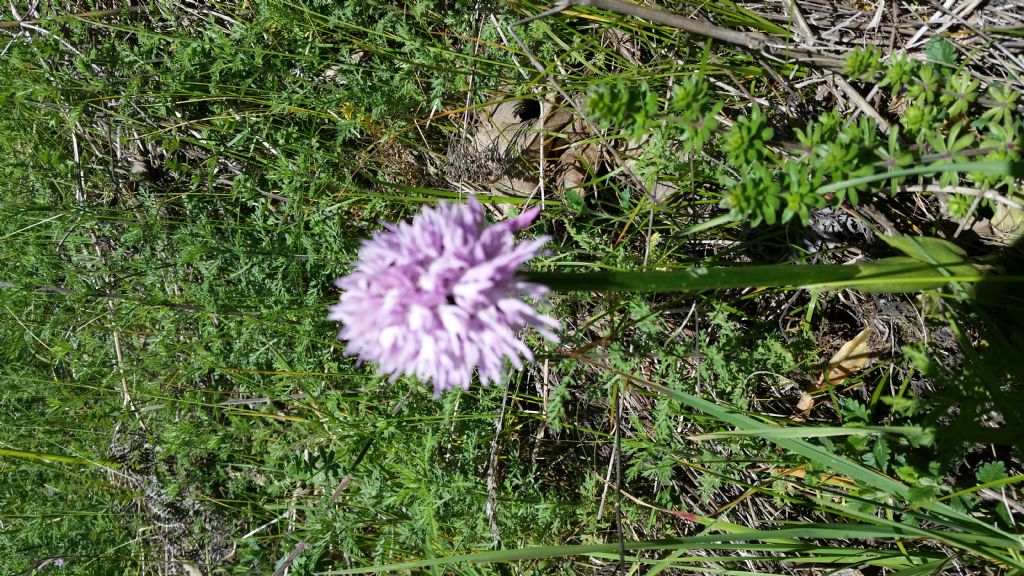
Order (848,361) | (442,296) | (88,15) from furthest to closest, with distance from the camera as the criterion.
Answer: (88,15), (848,361), (442,296)

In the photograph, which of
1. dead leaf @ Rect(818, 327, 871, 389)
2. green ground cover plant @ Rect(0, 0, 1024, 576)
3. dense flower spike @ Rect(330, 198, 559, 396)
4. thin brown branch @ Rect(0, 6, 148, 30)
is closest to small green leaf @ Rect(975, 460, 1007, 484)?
green ground cover plant @ Rect(0, 0, 1024, 576)

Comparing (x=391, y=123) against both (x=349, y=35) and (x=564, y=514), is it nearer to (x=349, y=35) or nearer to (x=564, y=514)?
(x=349, y=35)

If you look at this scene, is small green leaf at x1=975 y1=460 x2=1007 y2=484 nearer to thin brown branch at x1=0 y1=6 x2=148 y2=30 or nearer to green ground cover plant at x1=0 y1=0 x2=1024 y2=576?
green ground cover plant at x1=0 y1=0 x2=1024 y2=576

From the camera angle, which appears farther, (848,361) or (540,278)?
(848,361)

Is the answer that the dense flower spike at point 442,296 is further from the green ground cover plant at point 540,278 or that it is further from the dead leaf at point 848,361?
the dead leaf at point 848,361

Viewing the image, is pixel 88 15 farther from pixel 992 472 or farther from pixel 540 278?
pixel 992 472

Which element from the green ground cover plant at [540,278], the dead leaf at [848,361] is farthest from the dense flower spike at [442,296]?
the dead leaf at [848,361]

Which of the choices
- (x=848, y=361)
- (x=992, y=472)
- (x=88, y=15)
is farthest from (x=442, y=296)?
(x=88, y=15)
